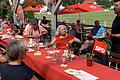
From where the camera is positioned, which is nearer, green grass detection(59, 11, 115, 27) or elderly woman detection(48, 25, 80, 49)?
elderly woman detection(48, 25, 80, 49)

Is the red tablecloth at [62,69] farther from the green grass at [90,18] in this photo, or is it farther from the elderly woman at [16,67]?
the green grass at [90,18]

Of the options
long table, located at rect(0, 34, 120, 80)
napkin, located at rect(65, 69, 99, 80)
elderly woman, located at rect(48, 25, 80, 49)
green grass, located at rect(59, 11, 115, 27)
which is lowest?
green grass, located at rect(59, 11, 115, 27)

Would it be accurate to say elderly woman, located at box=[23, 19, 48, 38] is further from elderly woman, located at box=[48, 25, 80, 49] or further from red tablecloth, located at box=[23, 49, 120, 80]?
red tablecloth, located at box=[23, 49, 120, 80]

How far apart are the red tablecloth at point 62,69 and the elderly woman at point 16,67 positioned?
88cm

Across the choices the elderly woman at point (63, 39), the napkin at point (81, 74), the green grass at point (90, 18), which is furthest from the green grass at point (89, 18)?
the napkin at point (81, 74)

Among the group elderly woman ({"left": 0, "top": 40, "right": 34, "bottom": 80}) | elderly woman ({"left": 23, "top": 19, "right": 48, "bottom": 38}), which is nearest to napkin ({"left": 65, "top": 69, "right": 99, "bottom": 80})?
elderly woman ({"left": 0, "top": 40, "right": 34, "bottom": 80})

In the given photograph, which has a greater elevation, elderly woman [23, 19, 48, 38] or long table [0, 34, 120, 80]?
elderly woman [23, 19, 48, 38]

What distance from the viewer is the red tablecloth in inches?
151

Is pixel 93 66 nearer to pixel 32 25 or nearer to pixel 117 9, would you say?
pixel 117 9

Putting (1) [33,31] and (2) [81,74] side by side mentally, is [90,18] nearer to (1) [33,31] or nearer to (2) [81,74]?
(1) [33,31]

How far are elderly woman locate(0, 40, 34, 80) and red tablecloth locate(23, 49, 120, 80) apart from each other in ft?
2.87

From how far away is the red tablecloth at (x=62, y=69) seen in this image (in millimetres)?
3845

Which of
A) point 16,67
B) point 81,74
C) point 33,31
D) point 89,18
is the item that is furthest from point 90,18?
point 16,67

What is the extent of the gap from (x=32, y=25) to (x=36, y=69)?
3990mm
